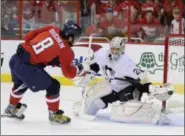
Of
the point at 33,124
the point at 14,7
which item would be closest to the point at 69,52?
the point at 33,124

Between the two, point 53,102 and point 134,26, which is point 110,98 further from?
point 134,26

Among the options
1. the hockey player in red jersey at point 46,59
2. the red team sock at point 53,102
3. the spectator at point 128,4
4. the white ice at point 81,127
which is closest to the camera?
the white ice at point 81,127

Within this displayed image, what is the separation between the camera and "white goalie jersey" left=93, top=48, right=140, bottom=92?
13.4 ft

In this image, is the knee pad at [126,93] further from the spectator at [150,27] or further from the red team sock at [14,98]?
the spectator at [150,27]

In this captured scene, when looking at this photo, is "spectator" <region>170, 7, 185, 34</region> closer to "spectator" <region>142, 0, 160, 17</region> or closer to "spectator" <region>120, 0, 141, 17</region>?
"spectator" <region>142, 0, 160, 17</region>

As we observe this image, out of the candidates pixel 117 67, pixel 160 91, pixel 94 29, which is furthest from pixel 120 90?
pixel 94 29

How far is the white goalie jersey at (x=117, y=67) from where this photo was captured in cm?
407

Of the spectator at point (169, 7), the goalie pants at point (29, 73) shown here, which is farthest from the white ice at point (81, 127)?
the spectator at point (169, 7)

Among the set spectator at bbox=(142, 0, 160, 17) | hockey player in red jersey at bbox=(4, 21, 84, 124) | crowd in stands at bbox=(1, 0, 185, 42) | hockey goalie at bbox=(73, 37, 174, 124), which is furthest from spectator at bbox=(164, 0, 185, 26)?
hockey player in red jersey at bbox=(4, 21, 84, 124)

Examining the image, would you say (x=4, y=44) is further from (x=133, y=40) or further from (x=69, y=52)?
(x=69, y=52)

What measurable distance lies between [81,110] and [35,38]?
726mm

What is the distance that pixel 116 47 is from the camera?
4.07 meters

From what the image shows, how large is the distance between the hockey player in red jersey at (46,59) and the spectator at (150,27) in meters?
2.65

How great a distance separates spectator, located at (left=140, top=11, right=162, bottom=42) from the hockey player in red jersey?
2650 millimetres
